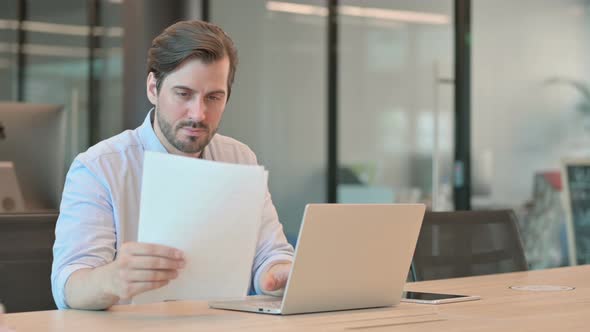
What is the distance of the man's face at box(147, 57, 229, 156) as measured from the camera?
6.89 ft

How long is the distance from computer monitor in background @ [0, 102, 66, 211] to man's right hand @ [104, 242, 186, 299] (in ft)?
5.51

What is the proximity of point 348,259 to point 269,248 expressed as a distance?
21.5 inches

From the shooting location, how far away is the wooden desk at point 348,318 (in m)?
1.65

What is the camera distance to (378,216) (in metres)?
1.81

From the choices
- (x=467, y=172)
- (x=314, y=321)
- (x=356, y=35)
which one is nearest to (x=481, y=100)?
(x=467, y=172)

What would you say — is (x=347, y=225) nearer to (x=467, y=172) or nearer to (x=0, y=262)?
(x=0, y=262)

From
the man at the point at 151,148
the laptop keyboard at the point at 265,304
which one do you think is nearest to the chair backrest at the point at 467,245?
the man at the point at 151,148

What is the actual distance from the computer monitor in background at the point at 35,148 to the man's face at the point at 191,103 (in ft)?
4.08

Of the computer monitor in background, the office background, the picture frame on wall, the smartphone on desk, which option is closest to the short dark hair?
the smartphone on desk

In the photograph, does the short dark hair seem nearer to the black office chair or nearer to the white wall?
the black office chair

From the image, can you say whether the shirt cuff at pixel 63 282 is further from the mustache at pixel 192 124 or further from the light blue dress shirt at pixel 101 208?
the mustache at pixel 192 124

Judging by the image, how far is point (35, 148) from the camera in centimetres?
329

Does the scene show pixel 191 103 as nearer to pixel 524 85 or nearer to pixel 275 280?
pixel 275 280

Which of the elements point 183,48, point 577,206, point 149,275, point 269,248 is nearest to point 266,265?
point 269,248
